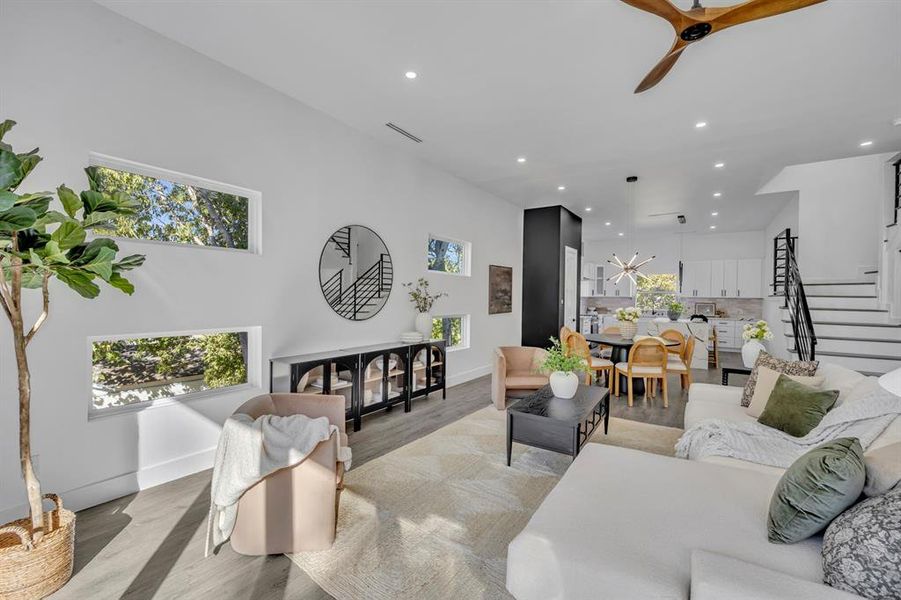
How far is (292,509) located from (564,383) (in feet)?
7.41

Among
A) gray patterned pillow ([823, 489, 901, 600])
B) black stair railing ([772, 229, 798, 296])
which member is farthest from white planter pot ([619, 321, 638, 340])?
gray patterned pillow ([823, 489, 901, 600])

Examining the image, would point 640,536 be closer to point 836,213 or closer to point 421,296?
point 421,296

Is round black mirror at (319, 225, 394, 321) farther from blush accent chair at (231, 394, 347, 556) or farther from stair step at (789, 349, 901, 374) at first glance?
stair step at (789, 349, 901, 374)

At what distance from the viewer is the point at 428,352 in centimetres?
506

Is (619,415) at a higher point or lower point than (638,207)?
lower

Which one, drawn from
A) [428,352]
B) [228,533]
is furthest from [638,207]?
[228,533]

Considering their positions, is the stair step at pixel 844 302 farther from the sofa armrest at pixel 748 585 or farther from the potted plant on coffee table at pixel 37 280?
the potted plant on coffee table at pixel 37 280

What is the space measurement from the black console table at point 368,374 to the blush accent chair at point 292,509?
1396 millimetres

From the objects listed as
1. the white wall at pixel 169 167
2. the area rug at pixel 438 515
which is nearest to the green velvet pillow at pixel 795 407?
the area rug at pixel 438 515

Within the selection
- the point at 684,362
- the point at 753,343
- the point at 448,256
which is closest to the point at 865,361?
the point at 753,343

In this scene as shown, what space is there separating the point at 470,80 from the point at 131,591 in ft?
12.9

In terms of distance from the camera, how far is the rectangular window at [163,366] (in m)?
2.75

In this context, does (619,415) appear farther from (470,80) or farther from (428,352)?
(470,80)

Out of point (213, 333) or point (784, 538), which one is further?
point (213, 333)
